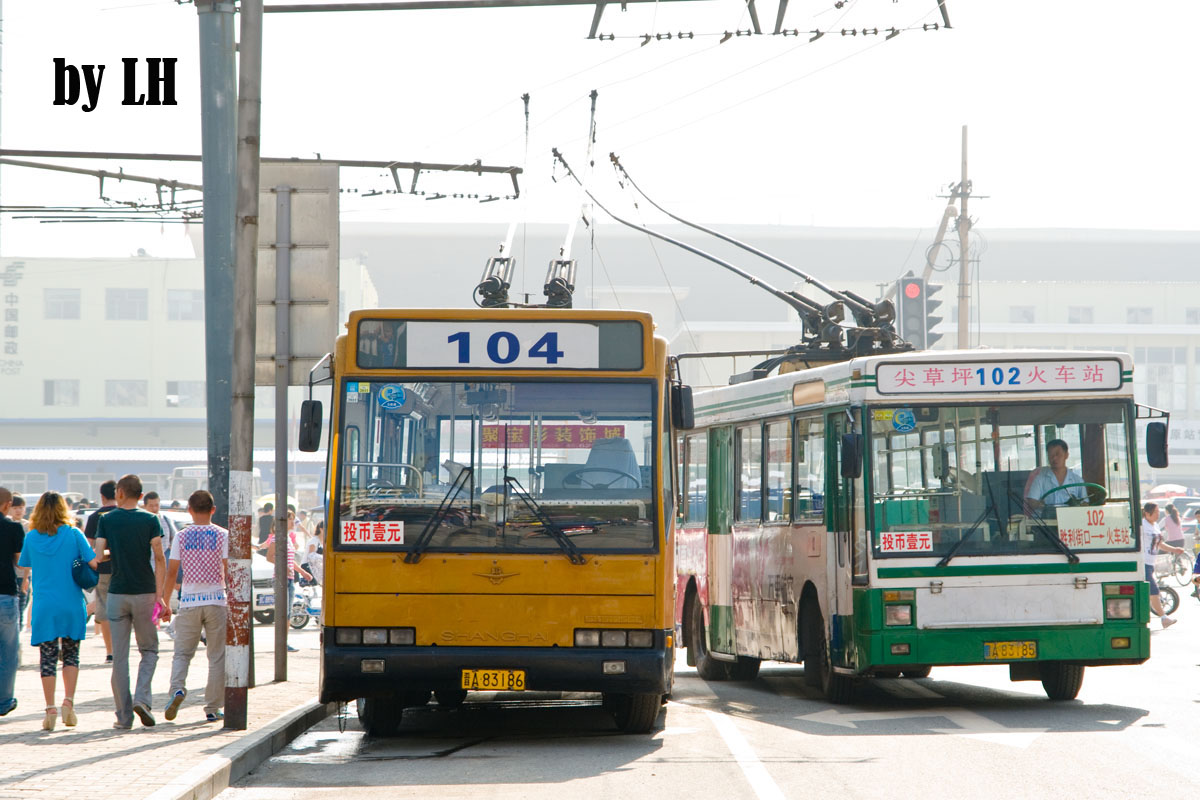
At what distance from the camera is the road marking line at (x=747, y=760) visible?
8.56 m

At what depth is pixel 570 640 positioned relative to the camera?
10469 millimetres

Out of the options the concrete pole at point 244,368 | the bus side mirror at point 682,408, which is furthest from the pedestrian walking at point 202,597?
the bus side mirror at point 682,408

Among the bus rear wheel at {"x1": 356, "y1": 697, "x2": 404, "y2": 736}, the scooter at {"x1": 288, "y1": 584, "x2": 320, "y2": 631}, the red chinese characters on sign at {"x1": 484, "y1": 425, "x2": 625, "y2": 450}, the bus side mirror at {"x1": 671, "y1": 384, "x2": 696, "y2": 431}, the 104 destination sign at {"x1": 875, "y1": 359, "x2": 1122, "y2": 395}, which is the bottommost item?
the scooter at {"x1": 288, "y1": 584, "x2": 320, "y2": 631}

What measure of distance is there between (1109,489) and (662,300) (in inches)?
3150

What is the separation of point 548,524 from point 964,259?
27.8 metres

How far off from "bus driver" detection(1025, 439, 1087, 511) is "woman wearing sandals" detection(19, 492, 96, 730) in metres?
7.10

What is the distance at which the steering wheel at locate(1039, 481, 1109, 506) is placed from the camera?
12.7 meters

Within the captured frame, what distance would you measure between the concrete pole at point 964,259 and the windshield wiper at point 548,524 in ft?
83.2

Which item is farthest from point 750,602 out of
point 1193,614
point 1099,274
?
point 1099,274

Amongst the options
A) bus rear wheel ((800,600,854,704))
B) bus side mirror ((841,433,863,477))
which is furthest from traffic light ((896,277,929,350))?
bus side mirror ((841,433,863,477))

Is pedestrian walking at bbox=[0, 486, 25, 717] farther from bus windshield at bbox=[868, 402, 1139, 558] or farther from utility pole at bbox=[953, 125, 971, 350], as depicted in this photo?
utility pole at bbox=[953, 125, 971, 350]

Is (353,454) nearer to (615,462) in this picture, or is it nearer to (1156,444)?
(615,462)

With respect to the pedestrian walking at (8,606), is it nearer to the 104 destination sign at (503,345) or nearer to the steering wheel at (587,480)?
the 104 destination sign at (503,345)

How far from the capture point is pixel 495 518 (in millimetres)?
10562
